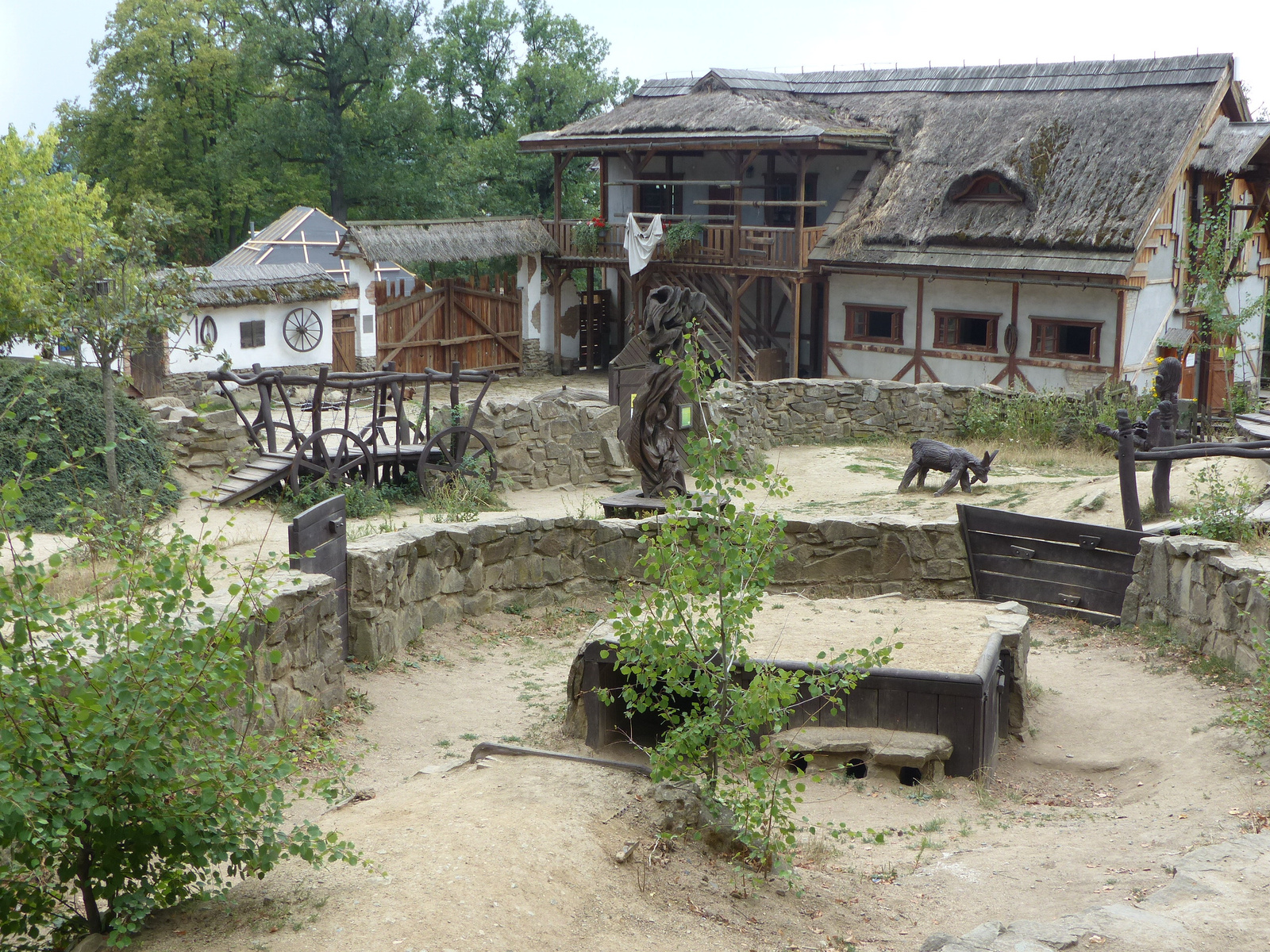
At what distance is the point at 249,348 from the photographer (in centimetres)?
2272

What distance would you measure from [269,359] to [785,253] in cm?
1002

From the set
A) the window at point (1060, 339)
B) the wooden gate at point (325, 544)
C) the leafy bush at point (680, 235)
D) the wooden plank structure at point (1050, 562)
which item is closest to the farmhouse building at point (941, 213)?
the window at point (1060, 339)

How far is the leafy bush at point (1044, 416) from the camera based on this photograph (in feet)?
54.8

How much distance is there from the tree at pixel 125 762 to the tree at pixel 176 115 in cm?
3111

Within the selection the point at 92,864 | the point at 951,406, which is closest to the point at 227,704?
the point at 92,864

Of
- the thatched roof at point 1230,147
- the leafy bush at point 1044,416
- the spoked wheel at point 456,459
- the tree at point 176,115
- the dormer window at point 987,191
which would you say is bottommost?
the spoked wheel at point 456,459

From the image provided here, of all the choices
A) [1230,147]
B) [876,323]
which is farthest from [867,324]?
[1230,147]

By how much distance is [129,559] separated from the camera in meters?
4.77

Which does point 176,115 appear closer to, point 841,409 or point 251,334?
point 251,334

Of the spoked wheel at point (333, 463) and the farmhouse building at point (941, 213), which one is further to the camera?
the farmhouse building at point (941, 213)

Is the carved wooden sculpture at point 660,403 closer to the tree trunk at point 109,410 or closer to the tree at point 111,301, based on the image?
the tree trunk at point 109,410

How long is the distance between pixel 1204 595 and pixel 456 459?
354 inches

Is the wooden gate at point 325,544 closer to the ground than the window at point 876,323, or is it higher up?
closer to the ground

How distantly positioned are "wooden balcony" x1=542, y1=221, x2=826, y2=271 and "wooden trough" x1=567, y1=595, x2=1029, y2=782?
1611cm
